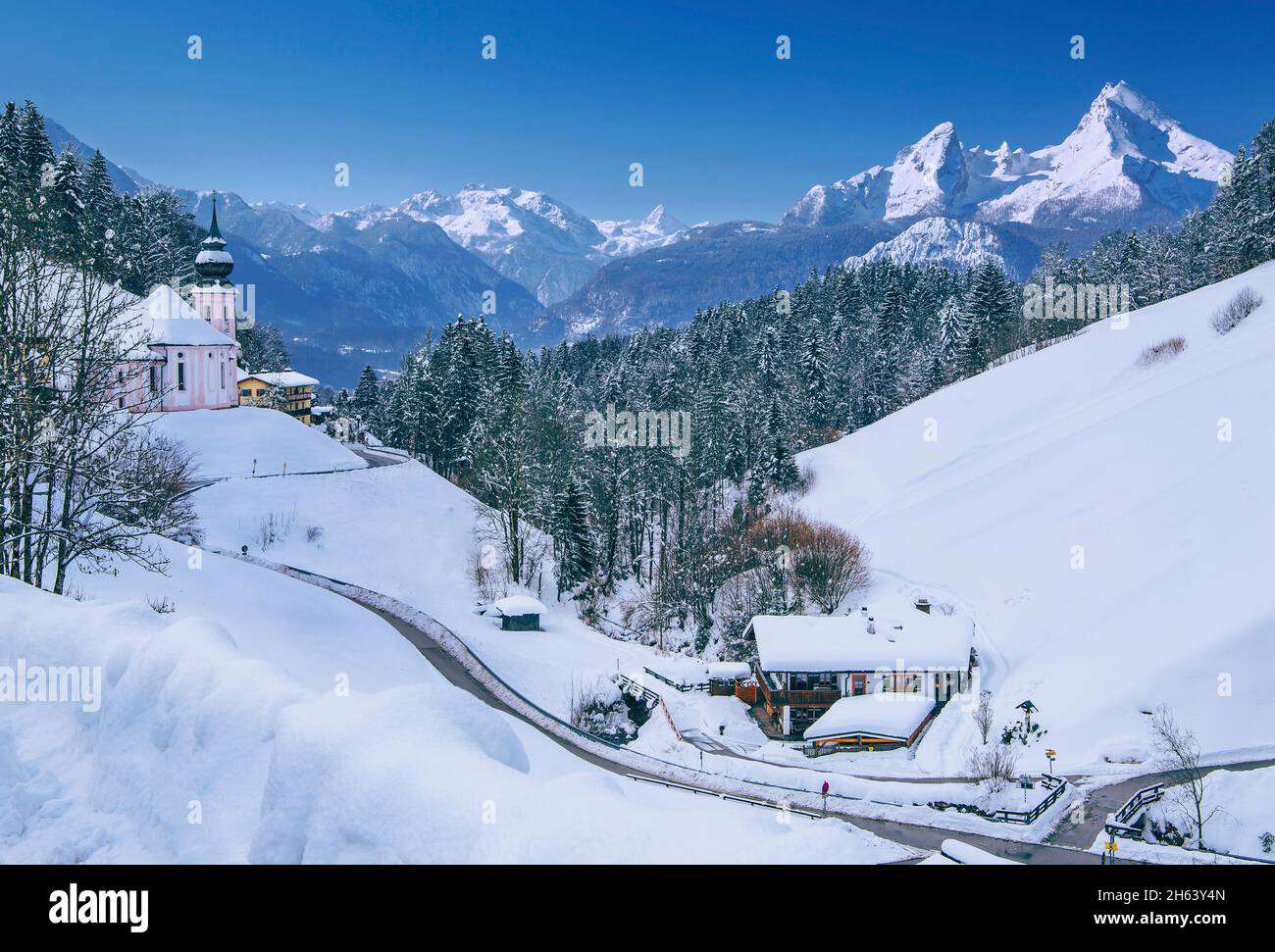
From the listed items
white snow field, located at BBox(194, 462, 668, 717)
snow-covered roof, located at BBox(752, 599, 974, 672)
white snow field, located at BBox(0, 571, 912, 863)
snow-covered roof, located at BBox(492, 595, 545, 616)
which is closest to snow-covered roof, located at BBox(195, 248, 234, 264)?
white snow field, located at BBox(194, 462, 668, 717)

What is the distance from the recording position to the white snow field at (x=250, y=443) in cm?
5647

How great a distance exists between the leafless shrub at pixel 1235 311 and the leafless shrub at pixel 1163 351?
2.81 m

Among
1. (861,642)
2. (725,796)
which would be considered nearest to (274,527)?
(861,642)

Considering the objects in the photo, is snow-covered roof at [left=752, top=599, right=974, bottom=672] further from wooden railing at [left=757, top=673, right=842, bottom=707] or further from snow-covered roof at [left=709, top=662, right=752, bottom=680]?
snow-covered roof at [left=709, top=662, right=752, bottom=680]

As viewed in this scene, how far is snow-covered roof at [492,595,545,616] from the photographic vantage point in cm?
4553

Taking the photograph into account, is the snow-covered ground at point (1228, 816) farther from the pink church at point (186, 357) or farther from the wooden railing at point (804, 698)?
the pink church at point (186, 357)

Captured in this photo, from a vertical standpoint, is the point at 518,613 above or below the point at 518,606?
below

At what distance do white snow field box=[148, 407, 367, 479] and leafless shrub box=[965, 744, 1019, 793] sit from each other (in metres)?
43.8

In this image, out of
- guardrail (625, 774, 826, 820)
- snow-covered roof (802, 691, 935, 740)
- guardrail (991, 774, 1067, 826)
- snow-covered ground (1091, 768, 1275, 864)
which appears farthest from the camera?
snow-covered roof (802, 691, 935, 740)

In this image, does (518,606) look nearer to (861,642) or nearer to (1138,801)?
(861,642)

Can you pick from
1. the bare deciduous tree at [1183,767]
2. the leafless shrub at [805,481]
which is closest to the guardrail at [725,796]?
the bare deciduous tree at [1183,767]

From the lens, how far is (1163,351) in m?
73.2

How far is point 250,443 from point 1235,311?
7706cm
